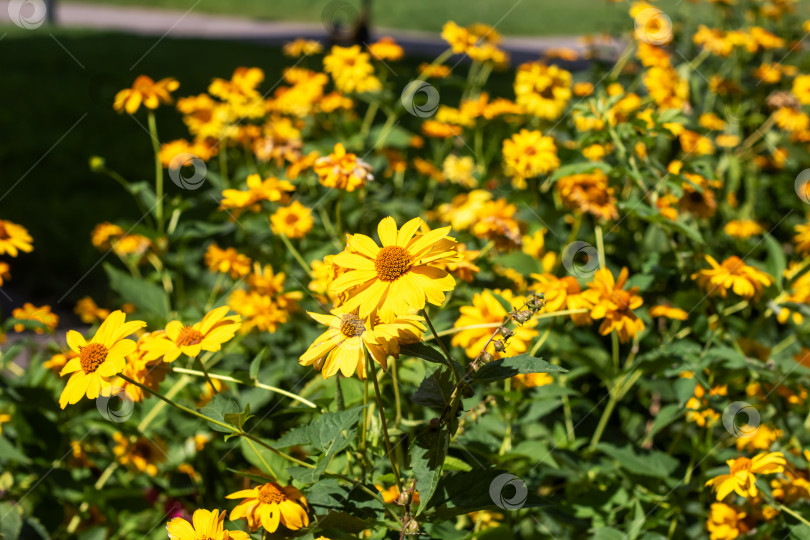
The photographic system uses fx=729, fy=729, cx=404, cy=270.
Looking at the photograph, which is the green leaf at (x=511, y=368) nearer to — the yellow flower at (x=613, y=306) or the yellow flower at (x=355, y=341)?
the yellow flower at (x=355, y=341)

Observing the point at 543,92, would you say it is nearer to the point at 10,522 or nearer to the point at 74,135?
the point at 10,522

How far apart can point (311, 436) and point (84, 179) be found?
4.48 metres

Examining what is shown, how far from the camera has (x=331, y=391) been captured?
147 centimetres

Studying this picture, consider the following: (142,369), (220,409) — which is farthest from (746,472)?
(142,369)

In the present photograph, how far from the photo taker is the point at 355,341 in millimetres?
1101

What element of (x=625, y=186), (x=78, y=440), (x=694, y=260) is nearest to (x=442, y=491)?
(x=694, y=260)

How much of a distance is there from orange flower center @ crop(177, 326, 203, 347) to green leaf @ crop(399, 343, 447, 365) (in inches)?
16.8

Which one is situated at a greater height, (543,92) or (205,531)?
(543,92)

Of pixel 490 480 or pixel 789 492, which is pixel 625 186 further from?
pixel 490 480

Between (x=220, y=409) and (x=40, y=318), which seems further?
(x=40, y=318)

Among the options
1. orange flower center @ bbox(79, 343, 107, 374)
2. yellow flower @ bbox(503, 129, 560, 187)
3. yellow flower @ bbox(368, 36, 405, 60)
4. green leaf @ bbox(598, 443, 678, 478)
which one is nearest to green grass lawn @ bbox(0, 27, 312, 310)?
yellow flower @ bbox(368, 36, 405, 60)

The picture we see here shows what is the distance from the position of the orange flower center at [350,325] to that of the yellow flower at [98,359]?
345mm

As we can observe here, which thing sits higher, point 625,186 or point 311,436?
point 625,186

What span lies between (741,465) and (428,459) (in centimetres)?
66
